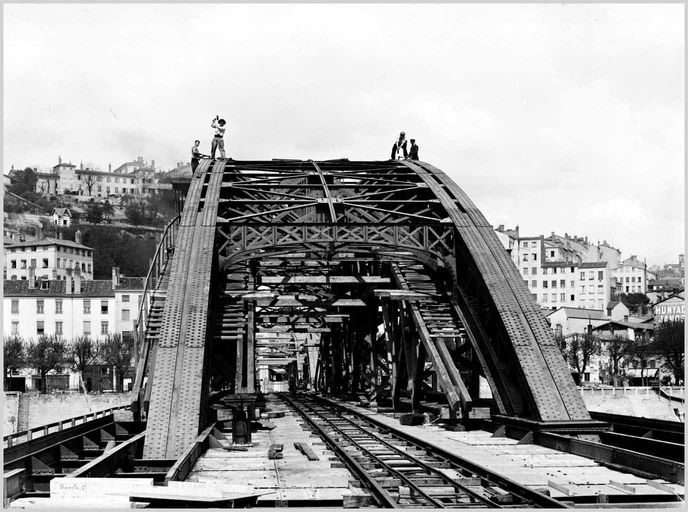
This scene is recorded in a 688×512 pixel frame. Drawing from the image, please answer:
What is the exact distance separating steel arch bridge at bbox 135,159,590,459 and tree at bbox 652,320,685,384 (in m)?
56.3

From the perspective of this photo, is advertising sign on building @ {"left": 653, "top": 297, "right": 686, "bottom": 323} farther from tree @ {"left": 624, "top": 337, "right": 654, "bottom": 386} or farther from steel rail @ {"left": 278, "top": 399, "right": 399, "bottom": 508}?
steel rail @ {"left": 278, "top": 399, "right": 399, "bottom": 508}

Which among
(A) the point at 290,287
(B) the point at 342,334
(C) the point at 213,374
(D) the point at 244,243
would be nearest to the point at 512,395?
(D) the point at 244,243

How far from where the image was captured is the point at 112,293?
93.4m

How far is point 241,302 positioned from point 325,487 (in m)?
11.0

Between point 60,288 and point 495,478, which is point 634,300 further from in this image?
point 495,478

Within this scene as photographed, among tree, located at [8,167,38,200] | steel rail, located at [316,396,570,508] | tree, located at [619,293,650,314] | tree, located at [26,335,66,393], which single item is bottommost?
Answer: tree, located at [26,335,66,393]

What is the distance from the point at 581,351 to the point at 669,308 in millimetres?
47818

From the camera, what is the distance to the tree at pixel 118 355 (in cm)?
7875

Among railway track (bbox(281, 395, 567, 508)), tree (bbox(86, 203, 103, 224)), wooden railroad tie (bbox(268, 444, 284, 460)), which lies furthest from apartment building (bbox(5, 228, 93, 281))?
wooden railroad tie (bbox(268, 444, 284, 460))

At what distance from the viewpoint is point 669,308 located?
134 m

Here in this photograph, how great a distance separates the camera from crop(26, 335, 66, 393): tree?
79125 mm

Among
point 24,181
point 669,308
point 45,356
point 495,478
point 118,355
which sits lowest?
point 45,356

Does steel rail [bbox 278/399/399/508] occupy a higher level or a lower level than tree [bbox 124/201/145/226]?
lower

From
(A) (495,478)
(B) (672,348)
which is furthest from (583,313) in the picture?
(A) (495,478)
